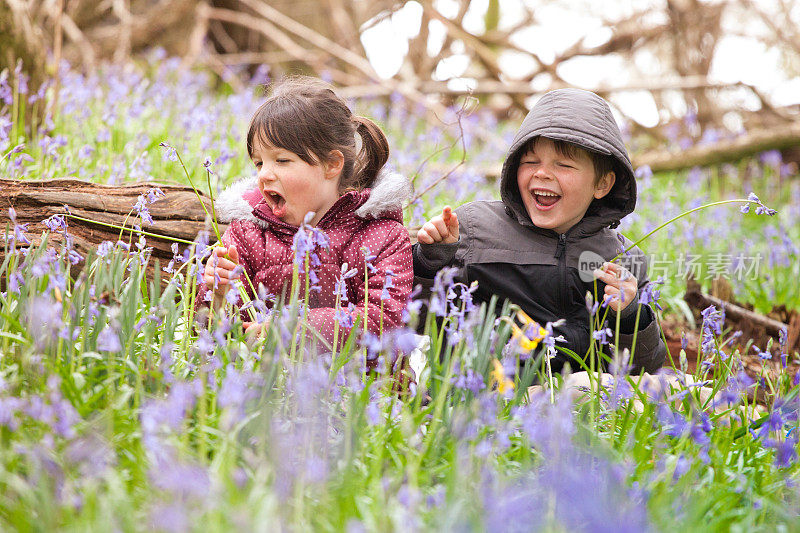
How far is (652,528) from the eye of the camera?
5.00 ft

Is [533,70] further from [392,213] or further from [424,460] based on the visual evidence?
[424,460]

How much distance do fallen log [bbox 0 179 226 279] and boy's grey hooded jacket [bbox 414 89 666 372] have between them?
1041mm

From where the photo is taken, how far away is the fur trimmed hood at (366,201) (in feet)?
9.87

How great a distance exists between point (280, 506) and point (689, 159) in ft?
20.7

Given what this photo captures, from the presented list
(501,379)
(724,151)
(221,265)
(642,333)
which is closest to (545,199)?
(642,333)

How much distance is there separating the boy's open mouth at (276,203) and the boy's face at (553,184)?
978 mm

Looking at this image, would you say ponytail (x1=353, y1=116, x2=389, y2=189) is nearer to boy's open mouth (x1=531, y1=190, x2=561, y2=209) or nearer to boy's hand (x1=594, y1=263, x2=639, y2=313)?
boy's open mouth (x1=531, y1=190, x2=561, y2=209)

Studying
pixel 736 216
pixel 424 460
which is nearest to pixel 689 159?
pixel 736 216

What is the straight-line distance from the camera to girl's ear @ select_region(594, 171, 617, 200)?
3230 millimetres

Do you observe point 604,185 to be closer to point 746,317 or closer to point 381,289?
point 381,289

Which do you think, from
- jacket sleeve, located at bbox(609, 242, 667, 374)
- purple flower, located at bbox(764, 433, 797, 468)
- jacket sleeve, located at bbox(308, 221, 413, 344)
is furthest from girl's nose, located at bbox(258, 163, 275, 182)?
purple flower, located at bbox(764, 433, 797, 468)

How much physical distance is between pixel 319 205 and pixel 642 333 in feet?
4.60

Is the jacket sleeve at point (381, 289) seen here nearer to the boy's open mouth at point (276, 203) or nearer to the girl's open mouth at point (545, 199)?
the boy's open mouth at point (276, 203)


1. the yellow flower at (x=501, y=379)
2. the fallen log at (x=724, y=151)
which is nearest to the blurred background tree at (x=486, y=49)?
the fallen log at (x=724, y=151)
